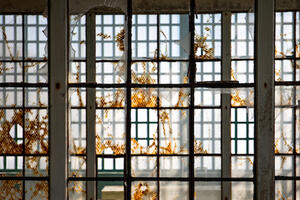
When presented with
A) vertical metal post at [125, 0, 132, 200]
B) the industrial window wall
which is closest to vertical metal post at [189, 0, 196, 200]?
vertical metal post at [125, 0, 132, 200]

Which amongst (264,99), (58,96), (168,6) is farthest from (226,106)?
(58,96)

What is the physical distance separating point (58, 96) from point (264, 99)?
3.42 feet

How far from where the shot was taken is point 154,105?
2.75 m

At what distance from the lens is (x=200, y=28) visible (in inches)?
109

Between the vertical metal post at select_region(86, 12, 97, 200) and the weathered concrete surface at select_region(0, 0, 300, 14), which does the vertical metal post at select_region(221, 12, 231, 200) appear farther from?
the vertical metal post at select_region(86, 12, 97, 200)

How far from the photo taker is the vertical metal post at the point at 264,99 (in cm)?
163

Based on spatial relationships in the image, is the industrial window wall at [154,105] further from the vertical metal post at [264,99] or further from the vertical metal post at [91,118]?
the vertical metal post at [264,99]

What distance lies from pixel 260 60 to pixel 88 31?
1620 mm

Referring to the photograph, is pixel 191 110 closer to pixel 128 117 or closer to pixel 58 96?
pixel 128 117

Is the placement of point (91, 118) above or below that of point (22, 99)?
below

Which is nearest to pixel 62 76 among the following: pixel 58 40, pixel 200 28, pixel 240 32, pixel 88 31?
pixel 58 40

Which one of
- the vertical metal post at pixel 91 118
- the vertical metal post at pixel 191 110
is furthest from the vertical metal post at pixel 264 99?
the vertical metal post at pixel 91 118

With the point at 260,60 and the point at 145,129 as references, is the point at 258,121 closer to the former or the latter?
the point at 260,60

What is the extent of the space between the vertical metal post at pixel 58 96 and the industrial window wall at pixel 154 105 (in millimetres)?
977
